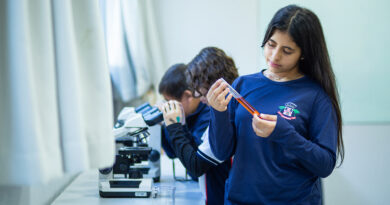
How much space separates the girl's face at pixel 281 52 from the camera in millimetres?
1054

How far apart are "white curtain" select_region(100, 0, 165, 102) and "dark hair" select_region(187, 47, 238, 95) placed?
3.36 ft

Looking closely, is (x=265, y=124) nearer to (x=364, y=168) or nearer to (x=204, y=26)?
(x=364, y=168)

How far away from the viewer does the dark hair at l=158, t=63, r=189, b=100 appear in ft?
5.54

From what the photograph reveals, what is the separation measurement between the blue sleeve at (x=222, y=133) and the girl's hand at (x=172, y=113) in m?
0.31

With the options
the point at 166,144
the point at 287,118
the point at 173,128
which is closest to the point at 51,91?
the point at 287,118

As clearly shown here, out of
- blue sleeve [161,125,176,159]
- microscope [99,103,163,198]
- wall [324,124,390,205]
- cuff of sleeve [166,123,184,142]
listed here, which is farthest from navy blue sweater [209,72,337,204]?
wall [324,124,390,205]

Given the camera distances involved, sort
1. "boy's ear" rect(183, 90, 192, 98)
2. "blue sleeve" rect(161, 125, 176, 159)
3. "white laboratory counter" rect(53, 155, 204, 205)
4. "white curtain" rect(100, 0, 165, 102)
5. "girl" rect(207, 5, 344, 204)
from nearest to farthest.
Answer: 1. "girl" rect(207, 5, 344, 204)
2. "white laboratory counter" rect(53, 155, 204, 205)
3. "boy's ear" rect(183, 90, 192, 98)
4. "blue sleeve" rect(161, 125, 176, 159)
5. "white curtain" rect(100, 0, 165, 102)

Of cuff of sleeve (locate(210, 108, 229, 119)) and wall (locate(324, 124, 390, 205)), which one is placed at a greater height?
cuff of sleeve (locate(210, 108, 229, 119))

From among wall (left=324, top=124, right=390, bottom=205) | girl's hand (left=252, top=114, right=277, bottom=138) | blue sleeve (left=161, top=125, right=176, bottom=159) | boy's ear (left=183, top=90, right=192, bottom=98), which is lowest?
wall (left=324, top=124, right=390, bottom=205)

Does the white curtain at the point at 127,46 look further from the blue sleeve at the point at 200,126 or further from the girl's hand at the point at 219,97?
the girl's hand at the point at 219,97

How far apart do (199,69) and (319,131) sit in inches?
24.7

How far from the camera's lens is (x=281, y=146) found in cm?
105

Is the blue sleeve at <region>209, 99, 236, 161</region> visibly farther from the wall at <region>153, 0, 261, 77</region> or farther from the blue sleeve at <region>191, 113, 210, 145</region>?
the wall at <region>153, 0, 261, 77</region>

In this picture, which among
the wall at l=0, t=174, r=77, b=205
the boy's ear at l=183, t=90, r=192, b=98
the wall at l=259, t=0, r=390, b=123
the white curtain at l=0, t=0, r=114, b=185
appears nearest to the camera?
the white curtain at l=0, t=0, r=114, b=185
